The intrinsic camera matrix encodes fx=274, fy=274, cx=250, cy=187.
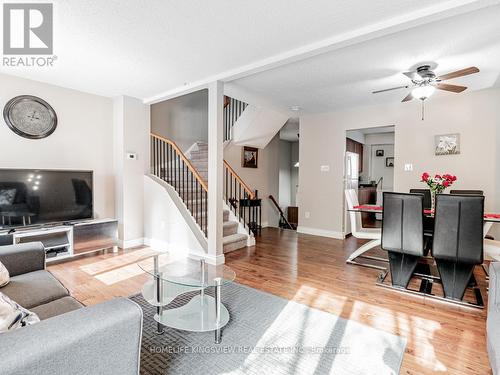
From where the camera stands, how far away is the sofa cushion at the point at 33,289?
164cm

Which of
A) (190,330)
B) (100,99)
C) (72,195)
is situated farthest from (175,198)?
(190,330)

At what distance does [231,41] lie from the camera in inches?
103

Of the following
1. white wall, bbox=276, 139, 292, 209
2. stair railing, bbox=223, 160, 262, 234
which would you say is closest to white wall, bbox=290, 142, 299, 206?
white wall, bbox=276, 139, 292, 209

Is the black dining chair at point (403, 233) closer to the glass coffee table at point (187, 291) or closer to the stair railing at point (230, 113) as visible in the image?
the glass coffee table at point (187, 291)

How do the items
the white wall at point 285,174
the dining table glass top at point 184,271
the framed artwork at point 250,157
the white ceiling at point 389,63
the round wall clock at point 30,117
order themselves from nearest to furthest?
the dining table glass top at point 184,271
the white ceiling at point 389,63
the round wall clock at point 30,117
the framed artwork at point 250,157
the white wall at point 285,174

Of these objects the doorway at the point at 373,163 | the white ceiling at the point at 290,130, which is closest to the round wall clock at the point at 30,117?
the white ceiling at the point at 290,130

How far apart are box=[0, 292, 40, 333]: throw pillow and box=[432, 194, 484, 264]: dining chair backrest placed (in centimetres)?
311

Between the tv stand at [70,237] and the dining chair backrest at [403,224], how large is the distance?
3.71m

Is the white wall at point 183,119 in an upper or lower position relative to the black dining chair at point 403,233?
upper

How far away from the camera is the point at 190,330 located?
6.23 ft

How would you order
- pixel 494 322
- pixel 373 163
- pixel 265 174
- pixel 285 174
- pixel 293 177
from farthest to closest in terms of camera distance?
pixel 293 177, pixel 285 174, pixel 373 163, pixel 265 174, pixel 494 322

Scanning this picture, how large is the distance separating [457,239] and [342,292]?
3.88 feet

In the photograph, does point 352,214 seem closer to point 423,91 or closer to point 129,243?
point 423,91

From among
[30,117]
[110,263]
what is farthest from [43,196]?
[110,263]
